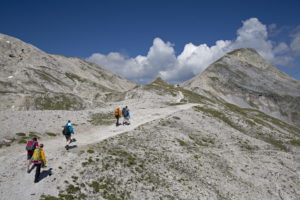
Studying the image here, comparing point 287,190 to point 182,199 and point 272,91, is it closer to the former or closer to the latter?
point 182,199

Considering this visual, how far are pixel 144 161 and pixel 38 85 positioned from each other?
137369mm

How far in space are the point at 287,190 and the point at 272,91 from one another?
7563 inches

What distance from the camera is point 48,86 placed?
144 meters

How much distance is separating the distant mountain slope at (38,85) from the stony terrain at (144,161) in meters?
67.0

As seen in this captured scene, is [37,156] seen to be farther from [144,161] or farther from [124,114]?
[124,114]

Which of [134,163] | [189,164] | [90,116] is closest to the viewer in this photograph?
[134,163]

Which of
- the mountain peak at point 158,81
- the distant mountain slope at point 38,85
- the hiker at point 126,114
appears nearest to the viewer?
the hiker at point 126,114

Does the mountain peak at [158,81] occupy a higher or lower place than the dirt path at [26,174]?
higher

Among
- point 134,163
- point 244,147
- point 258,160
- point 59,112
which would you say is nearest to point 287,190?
point 258,160

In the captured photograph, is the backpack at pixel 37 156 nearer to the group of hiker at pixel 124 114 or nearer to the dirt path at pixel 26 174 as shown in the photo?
the dirt path at pixel 26 174

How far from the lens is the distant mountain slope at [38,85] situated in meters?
99.2

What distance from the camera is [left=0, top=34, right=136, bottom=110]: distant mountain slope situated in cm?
9920

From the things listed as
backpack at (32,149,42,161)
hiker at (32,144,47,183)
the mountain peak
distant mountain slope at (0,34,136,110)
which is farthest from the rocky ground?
the mountain peak

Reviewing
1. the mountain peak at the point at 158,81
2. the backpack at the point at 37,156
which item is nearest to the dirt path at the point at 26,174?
the backpack at the point at 37,156
